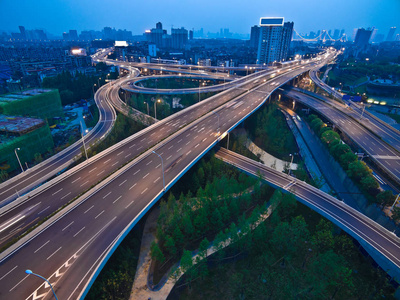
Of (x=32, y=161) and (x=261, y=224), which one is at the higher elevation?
(x=261, y=224)

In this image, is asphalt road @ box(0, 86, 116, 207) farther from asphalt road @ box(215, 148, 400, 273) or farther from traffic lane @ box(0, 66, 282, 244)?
asphalt road @ box(215, 148, 400, 273)

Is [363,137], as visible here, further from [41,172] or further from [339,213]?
[41,172]

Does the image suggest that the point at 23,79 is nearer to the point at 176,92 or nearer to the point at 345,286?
the point at 176,92

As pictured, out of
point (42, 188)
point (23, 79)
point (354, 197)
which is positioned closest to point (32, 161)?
point (42, 188)

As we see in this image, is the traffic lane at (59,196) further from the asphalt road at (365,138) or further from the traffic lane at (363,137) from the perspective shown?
the traffic lane at (363,137)

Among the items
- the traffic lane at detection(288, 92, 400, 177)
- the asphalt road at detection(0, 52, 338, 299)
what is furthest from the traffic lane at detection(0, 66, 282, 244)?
the traffic lane at detection(288, 92, 400, 177)

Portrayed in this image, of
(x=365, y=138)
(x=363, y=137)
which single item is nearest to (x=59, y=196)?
(x=365, y=138)

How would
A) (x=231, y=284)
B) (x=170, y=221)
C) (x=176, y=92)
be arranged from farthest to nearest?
(x=176, y=92) < (x=170, y=221) < (x=231, y=284)
